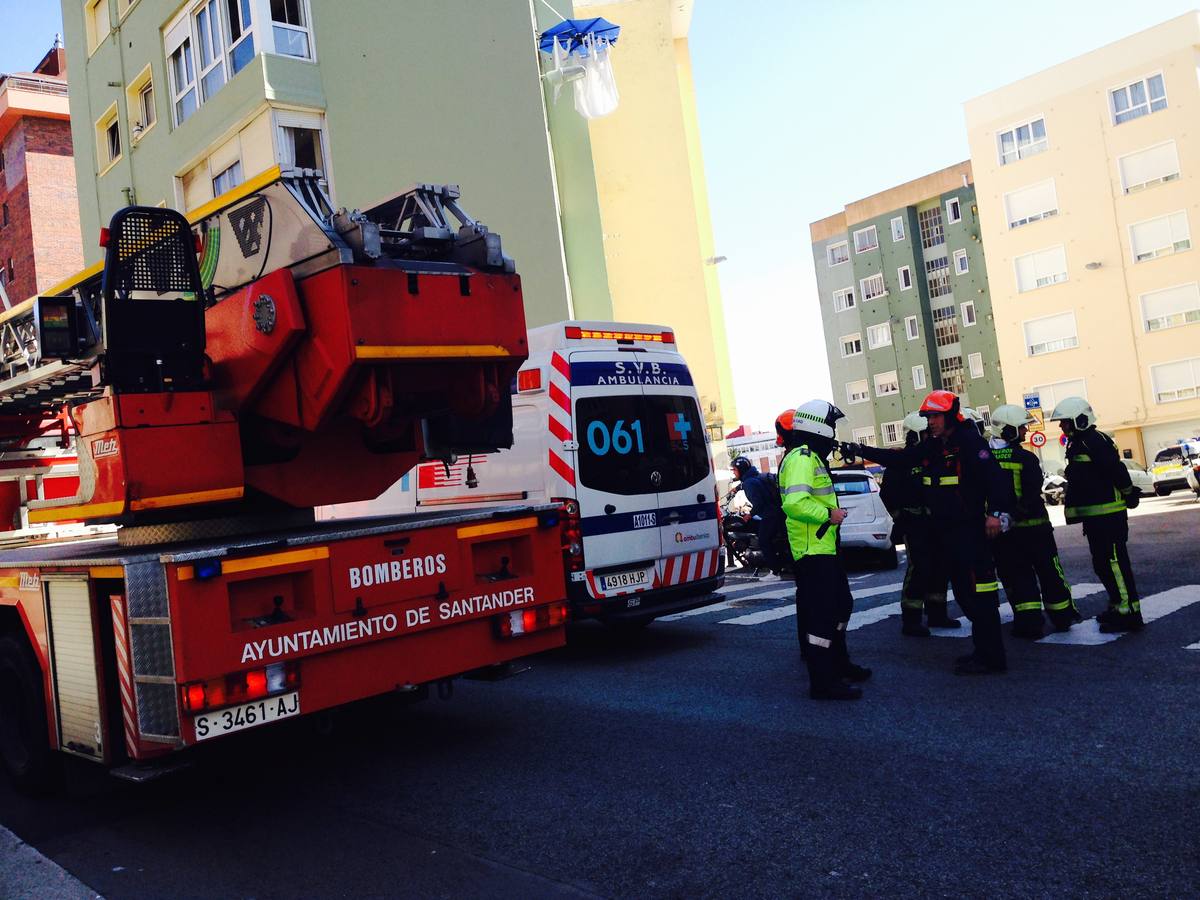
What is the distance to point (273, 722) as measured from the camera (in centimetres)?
523

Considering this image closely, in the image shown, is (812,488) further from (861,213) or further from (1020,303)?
(861,213)

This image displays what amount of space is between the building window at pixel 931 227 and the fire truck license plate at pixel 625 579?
185 feet

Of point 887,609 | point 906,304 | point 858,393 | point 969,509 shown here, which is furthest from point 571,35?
point 858,393

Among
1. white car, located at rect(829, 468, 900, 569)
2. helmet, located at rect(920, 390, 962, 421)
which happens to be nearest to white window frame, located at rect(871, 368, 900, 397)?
white car, located at rect(829, 468, 900, 569)

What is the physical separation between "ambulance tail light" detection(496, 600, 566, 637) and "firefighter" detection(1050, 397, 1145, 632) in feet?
14.8

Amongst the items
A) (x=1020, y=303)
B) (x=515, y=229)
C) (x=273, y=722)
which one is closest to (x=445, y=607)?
(x=273, y=722)

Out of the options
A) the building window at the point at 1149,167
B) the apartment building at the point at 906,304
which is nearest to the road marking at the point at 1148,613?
the building window at the point at 1149,167

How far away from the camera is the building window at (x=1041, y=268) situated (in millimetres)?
45250

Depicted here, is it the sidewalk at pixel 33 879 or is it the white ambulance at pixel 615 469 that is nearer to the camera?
the sidewalk at pixel 33 879

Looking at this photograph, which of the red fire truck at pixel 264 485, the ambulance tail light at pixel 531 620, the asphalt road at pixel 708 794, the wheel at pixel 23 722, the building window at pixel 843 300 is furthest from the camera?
the building window at pixel 843 300

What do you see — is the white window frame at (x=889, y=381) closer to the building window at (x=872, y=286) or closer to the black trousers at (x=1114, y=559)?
the building window at (x=872, y=286)

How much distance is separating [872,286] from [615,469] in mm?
58105

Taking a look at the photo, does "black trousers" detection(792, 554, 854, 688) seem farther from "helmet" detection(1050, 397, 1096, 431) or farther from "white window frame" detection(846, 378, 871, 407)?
"white window frame" detection(846, 378, 871, 407)

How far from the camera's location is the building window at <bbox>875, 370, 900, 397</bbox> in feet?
206
